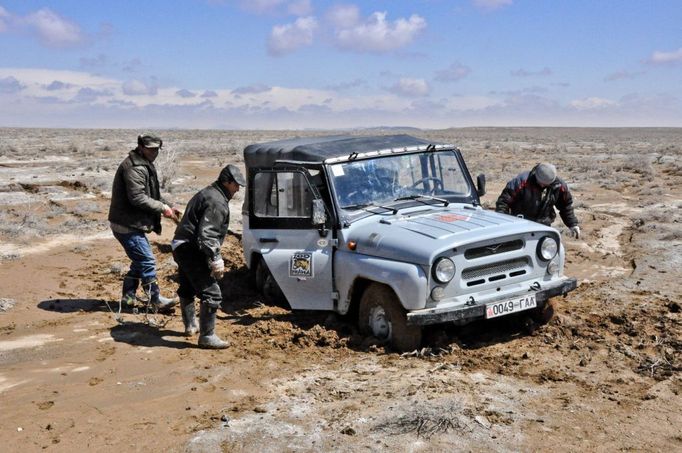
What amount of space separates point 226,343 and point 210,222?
1.16 m

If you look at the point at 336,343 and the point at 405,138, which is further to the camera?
the point at 405,138

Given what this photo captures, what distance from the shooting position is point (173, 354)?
6.74m

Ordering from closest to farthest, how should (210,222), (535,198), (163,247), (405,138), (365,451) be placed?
(365,451) < (210,222) < (405,138) < (535,198) < (163,247)

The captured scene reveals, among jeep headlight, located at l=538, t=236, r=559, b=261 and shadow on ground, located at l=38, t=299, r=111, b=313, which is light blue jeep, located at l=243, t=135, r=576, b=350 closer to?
jeep headlight, located at l=538, t=236, r=559, b=261

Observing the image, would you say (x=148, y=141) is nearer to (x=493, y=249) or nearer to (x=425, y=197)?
(x=425, y=197)

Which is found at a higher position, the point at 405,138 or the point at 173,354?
the point at 405,138

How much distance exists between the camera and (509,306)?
634cm

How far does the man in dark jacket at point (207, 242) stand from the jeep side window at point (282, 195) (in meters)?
0.76

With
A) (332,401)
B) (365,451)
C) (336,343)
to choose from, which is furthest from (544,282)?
(365,451)

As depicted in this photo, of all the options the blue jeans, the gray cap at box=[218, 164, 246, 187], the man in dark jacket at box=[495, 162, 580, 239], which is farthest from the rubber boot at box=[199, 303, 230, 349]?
the man in dark jacket at box=[495, 162, 580, 239]

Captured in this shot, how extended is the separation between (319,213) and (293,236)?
0.51m

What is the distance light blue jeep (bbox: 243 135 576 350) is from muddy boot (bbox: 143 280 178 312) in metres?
1.00

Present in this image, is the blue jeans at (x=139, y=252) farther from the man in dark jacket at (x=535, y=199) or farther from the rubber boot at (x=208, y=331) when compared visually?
the man in dark jacket at (x=535, y=199)

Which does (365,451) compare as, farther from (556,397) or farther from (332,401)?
(556,397)
